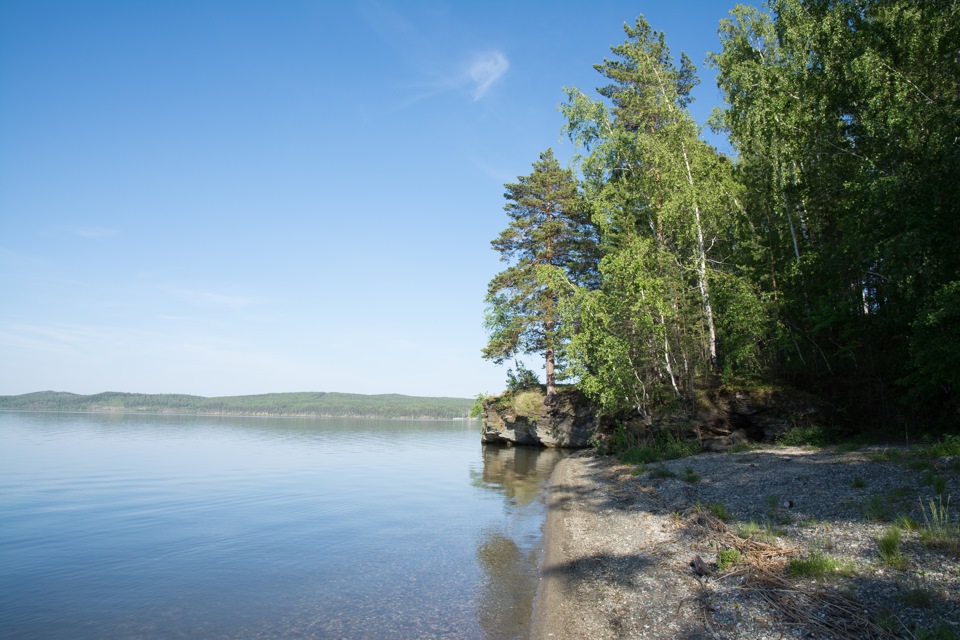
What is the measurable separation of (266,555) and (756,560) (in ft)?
39.5

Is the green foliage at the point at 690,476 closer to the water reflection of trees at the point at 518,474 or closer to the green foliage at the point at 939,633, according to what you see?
the water reflection of trees at the point at 518,474

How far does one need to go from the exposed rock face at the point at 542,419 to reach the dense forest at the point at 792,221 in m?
12.4

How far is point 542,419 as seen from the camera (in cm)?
4362

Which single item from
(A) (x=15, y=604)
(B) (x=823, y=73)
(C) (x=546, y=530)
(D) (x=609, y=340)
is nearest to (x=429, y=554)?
(C) (x=546, y=530)

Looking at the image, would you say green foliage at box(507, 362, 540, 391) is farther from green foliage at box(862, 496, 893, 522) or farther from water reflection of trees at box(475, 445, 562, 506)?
green foliage at box(862, 496, 893, 522)

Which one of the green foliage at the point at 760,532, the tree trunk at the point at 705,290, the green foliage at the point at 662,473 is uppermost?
the tree trunk at the point at 705,290

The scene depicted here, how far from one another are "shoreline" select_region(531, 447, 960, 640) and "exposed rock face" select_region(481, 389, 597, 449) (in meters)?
25.4

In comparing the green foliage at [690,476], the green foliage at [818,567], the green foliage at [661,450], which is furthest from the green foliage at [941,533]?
the green foliage at [661,450]

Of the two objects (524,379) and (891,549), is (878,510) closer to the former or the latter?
(891,549)

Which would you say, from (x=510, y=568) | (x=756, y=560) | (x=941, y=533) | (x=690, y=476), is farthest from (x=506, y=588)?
(x=690, y=476)

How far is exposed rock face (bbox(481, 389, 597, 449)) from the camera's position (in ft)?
137

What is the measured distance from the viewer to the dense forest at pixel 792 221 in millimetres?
15156

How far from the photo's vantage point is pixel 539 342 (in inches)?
1750

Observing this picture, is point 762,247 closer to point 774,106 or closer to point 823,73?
point 774,106
